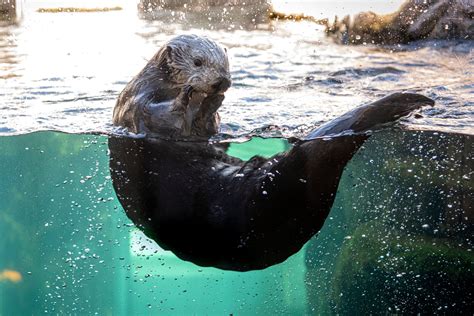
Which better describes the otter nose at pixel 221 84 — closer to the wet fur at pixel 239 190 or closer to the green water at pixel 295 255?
the wet fur at pixel 239 190

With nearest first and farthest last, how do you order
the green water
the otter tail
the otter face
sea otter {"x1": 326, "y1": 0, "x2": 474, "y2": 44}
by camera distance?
the otter tail < the otter face < the green water < sea otter {"x1": 326, "y1": 0, "x2": 474, "y2": 44}

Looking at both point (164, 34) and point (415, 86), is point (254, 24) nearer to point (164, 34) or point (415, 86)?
point (164, 34)

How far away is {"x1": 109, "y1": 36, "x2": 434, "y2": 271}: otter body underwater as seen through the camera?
364 centimetres

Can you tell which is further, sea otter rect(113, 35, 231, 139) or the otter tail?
sea otter rect(113, 35, 231, 139)

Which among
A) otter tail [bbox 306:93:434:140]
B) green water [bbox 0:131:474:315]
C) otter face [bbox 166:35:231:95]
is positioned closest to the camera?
otter tail [bbox 306:93:434:140]

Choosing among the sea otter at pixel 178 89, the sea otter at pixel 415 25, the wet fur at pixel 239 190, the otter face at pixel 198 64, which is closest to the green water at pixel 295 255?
the wet fur at pixel 239 190

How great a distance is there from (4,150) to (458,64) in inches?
122

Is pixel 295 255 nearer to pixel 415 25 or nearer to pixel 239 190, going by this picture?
pixel 239 190

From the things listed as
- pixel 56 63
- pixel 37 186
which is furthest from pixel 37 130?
pixel 56 63

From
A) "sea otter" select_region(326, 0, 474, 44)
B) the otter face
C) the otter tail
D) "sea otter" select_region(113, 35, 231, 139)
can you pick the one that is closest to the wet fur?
the otter tail

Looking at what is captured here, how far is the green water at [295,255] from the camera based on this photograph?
14.3ft

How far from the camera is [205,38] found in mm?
3791

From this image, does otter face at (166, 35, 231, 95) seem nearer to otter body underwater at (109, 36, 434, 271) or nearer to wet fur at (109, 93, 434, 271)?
otter body underwater at (109, 36, 434, 271)

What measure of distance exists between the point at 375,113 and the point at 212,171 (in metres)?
0.85
